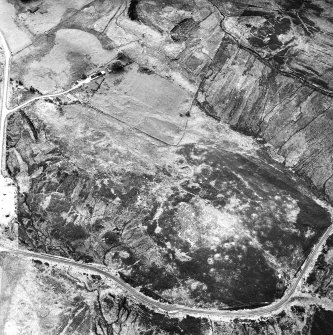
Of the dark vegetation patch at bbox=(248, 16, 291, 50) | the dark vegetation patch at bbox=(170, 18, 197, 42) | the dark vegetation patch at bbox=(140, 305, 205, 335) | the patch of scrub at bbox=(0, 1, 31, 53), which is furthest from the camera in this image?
the patch of scrub at bbox=(0, 1, 31, 53)

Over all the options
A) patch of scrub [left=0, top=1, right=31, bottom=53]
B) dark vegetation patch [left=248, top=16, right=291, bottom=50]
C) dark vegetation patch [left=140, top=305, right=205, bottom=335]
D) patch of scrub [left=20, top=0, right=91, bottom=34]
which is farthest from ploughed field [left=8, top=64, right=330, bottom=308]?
patch of scrub [left=20, top=0, right=91, bottom=34]

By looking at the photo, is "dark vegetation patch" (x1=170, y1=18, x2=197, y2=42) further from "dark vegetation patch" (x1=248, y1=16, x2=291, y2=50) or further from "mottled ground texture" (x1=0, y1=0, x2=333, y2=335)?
"dark vegetation patch" (x1=248, y1=16, x2=291, y2=50)

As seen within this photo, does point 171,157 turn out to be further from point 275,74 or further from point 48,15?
point 48,15

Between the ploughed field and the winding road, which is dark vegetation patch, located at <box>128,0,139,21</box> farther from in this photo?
the winding road

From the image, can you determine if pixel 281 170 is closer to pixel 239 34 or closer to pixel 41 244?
pixel 239 34

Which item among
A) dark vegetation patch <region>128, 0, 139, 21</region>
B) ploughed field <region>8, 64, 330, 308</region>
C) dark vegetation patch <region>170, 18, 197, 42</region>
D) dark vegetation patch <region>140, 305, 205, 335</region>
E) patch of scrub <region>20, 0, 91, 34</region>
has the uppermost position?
dark vegetation patch <region>170, 18, 197, 42</region>

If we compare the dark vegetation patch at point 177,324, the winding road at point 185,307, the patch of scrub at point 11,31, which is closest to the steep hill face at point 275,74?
the winding road at point 185,307

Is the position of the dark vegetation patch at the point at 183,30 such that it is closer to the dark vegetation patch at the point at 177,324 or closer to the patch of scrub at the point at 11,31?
the patch of scrub at the point at 11,31

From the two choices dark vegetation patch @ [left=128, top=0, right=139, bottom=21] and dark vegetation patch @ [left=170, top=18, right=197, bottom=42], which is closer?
dark vegetation patch @ [left=170, top=18, right=197, bottom=42]

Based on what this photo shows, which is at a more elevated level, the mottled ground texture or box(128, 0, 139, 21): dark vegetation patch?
box(128, 0, 139, 21): dark vegetation patch

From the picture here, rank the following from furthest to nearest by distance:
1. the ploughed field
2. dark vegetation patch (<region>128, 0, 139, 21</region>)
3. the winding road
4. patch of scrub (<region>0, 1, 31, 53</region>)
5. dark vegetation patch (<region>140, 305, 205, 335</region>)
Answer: dark vegetation patch (<region>128, 0, 139, 21</region>) < patch of scrub (<region>0, 1, 31, 53</region>) < the ploughed field < the winding road < dark vegetation patch (<region>140, 305, 205, 335</region>)
